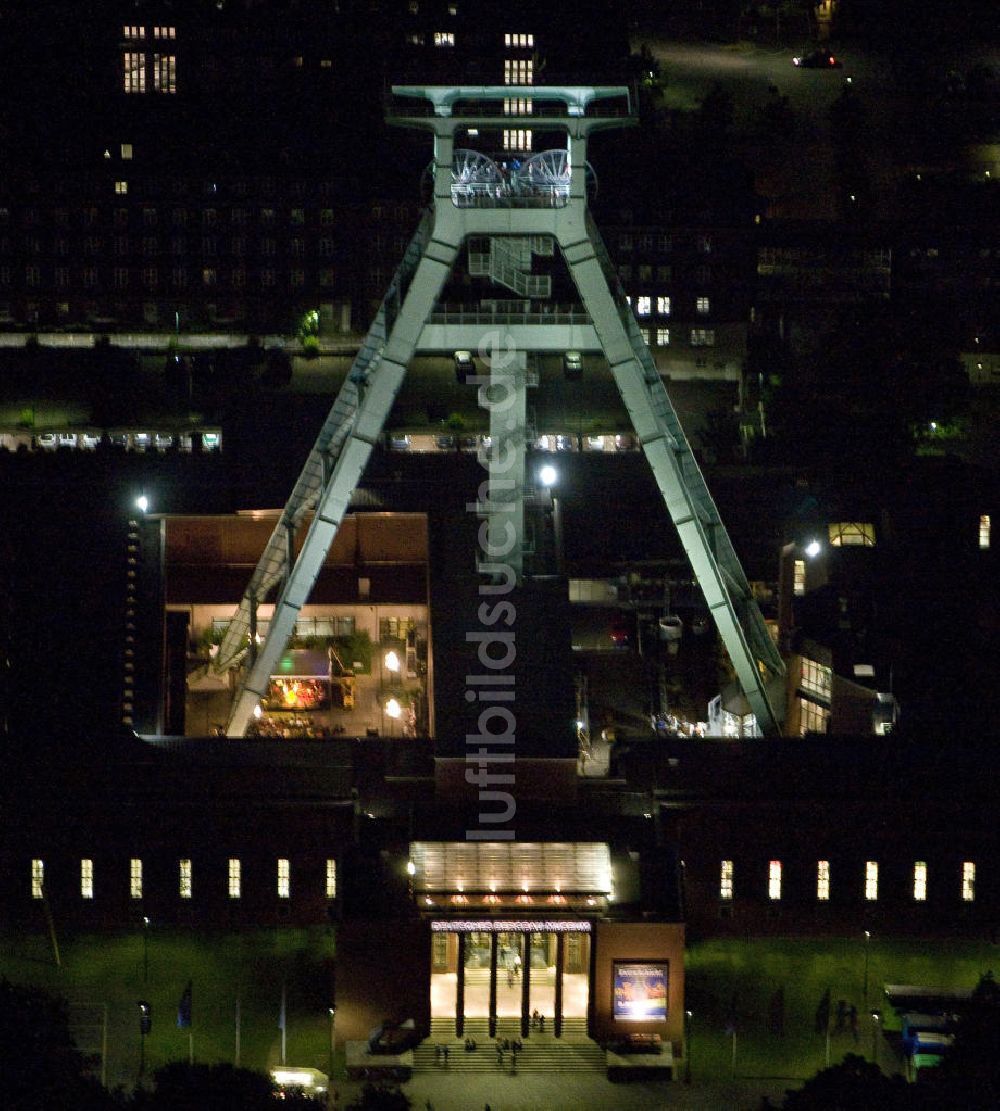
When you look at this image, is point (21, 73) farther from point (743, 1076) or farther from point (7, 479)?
point (743, 1076)

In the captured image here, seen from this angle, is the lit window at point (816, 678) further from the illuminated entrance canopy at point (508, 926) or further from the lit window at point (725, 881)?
the illuminated entrance canopy at point (508, 926)

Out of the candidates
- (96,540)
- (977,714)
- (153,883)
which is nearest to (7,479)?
(96,540)

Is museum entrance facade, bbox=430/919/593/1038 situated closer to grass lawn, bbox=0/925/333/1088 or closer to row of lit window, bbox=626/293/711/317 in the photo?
grass lawn, bbox=0/925/333/1088

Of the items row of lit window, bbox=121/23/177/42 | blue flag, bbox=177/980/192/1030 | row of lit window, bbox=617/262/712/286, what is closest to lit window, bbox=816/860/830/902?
blue flag, bbox=177/980/192/1030

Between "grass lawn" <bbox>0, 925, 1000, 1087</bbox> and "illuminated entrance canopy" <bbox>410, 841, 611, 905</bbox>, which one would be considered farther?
"illuminated entrance canopy" <bbox>410, 841, 611, 905</bbox>

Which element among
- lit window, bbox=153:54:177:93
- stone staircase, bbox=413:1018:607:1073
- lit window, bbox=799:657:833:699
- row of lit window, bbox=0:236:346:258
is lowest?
stone staircase, bbox=413:1018:607:1073
